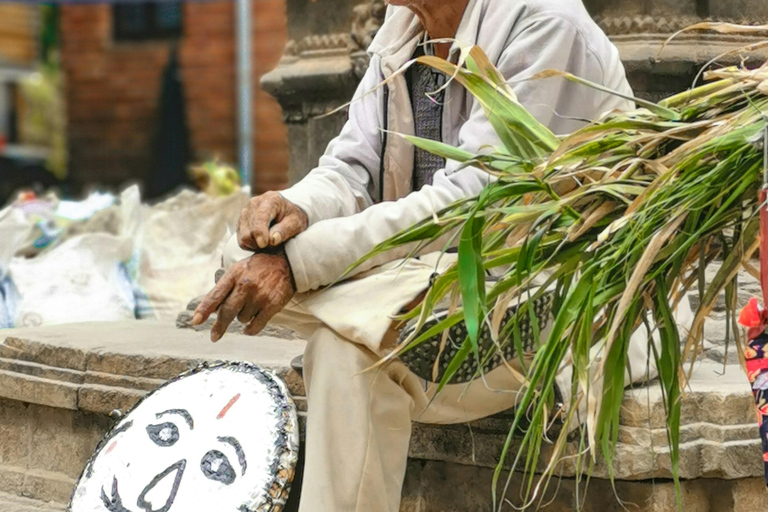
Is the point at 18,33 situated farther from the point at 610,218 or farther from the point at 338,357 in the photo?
the point at 610,218

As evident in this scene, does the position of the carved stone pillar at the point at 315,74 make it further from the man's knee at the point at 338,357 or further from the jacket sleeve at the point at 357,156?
the man's knee at the point at 338,357

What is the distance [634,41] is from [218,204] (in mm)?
2515

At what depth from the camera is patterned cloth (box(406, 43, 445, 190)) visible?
3.00 m

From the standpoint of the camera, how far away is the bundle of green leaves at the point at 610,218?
1.83 meters

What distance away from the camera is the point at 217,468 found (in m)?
3.10

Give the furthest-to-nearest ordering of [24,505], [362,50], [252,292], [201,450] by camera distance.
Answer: [362,50] → [24,505] → [201,450] → [252,292]

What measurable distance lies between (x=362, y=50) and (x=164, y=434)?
1888mm

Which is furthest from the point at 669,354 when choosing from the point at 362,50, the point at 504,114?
the point at 362,50

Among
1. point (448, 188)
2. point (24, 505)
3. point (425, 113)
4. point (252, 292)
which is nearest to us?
point (252, 292)

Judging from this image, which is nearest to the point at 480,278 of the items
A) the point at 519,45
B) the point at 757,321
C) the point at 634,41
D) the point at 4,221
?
the point at 757,321

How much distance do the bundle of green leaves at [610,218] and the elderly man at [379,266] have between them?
50 centimetres

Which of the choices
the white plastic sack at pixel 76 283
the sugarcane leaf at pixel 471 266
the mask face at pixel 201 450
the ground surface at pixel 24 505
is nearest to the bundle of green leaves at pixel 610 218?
the sugarcane leaf at pixel 471 266

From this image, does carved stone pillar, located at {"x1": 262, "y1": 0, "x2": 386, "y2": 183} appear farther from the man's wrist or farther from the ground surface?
the man's wrist

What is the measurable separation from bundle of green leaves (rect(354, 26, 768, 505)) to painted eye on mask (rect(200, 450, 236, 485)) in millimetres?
1207
